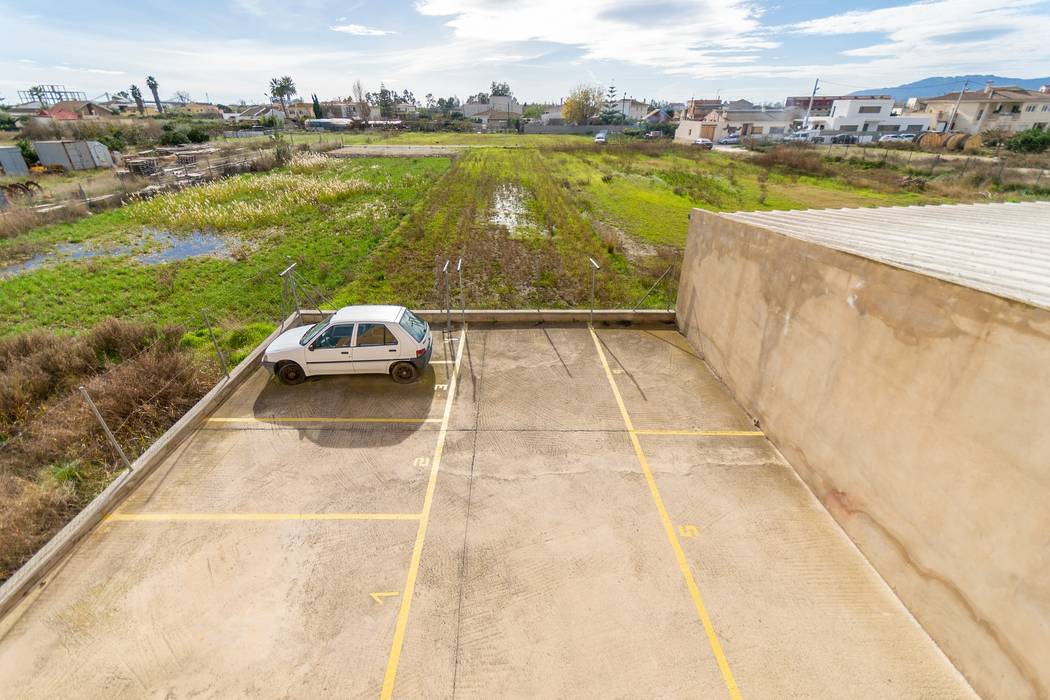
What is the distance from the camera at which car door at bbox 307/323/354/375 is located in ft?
32.4

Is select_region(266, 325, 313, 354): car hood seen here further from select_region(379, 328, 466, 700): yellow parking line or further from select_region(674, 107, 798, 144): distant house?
select_region(674, 107, 798, 144): distant house

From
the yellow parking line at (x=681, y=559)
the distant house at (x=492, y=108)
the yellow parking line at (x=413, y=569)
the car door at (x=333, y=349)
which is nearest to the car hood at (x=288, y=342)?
the car door at (x=333, y=349)

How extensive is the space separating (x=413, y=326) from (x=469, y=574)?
5.81 meters

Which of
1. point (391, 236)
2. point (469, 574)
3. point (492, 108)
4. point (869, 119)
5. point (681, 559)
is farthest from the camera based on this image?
point (492, 108)

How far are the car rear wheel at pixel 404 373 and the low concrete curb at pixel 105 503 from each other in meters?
3.62

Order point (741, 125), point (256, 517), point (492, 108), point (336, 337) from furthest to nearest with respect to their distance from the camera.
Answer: point (492, 108) → point (741, 125) → point (336, 337) → point (256, 517)

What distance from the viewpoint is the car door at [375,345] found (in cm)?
977

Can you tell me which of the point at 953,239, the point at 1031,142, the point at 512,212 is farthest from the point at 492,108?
the point at 953,239

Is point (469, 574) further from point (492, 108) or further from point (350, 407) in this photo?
point (492, 108)

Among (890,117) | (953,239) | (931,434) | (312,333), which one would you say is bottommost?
(312,333)

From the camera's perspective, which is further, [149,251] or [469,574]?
[149,251]

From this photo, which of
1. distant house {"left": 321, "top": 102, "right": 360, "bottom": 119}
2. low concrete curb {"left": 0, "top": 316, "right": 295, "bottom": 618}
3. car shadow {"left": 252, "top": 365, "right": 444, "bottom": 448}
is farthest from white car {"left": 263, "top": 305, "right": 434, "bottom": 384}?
distant house {"left": 321, "top": 102, "right": 360, "bottom": 119}

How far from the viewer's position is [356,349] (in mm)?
9859

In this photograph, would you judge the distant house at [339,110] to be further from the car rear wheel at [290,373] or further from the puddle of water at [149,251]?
the car rear wheel at [290,373]
